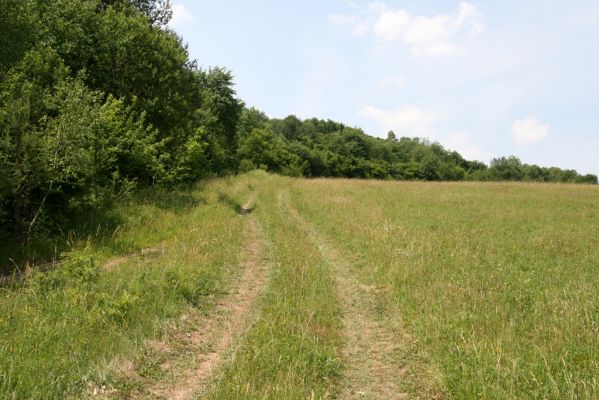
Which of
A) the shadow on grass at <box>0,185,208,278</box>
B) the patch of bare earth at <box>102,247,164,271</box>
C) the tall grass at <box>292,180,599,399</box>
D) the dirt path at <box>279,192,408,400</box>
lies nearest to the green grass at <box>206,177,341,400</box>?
the dirt path at <box>279,192,408,400</box>

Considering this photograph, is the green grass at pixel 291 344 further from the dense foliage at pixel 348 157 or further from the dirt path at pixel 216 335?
the dense foliage at pixel 348 157

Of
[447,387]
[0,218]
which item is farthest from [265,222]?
[447,387]

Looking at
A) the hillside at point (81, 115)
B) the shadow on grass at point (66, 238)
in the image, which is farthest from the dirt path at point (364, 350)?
the hillside at point (81, 115)

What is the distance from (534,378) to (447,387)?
0.96 metres

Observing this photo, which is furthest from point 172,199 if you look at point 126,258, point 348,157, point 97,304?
point 348,157

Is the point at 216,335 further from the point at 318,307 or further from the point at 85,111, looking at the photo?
the point at 85,111

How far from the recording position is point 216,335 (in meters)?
6.85

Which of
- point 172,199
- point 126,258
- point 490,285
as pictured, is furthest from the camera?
point 172,199

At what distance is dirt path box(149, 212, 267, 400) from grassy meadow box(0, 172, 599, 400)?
0.63ft

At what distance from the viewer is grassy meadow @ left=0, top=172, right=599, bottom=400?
506 cm

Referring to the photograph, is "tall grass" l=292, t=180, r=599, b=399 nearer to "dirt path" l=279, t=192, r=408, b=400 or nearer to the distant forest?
"dirt path" l=279, t=192, r=408, b=400

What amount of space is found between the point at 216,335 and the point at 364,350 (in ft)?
7.73

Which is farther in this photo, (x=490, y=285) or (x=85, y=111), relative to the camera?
(x=85, y=111)

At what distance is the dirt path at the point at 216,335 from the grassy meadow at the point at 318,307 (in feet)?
0.63
